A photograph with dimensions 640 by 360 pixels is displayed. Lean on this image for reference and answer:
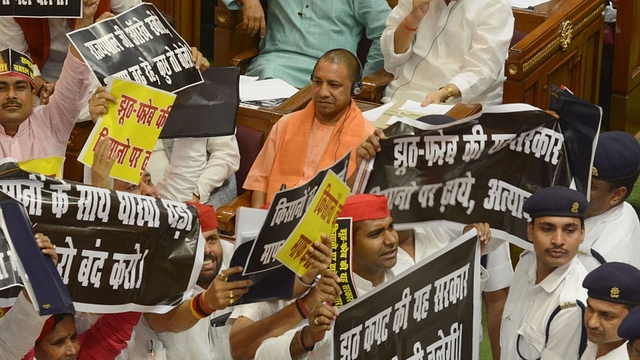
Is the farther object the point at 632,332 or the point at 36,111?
the point at 36,111

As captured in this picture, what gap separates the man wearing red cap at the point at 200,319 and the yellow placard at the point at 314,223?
0.49ft

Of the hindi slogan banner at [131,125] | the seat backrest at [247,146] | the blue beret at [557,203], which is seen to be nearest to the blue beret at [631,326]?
the blue beret at [557,203]

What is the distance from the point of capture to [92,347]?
389 cm

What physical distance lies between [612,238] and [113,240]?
1.66 m

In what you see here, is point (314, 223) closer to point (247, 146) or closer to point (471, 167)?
point (471, 167)

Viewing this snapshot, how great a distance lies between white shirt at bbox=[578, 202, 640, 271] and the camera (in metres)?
4.36

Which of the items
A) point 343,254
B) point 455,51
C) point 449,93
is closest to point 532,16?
point 455,51

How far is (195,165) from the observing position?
17.1 feet

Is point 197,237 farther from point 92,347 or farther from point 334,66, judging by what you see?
point 334,66

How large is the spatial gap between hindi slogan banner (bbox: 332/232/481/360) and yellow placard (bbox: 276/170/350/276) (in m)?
0.20

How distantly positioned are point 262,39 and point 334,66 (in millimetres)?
1457

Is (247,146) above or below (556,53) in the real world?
below

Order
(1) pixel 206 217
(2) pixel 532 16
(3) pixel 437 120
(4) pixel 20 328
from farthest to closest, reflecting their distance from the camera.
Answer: (2) pixel 532 16 < (3) pixel 437 120 < (1) pixel 206 217 < (4) pixel 20 328

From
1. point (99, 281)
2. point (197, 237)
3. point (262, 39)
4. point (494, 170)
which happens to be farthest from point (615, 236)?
point (262, 39)
